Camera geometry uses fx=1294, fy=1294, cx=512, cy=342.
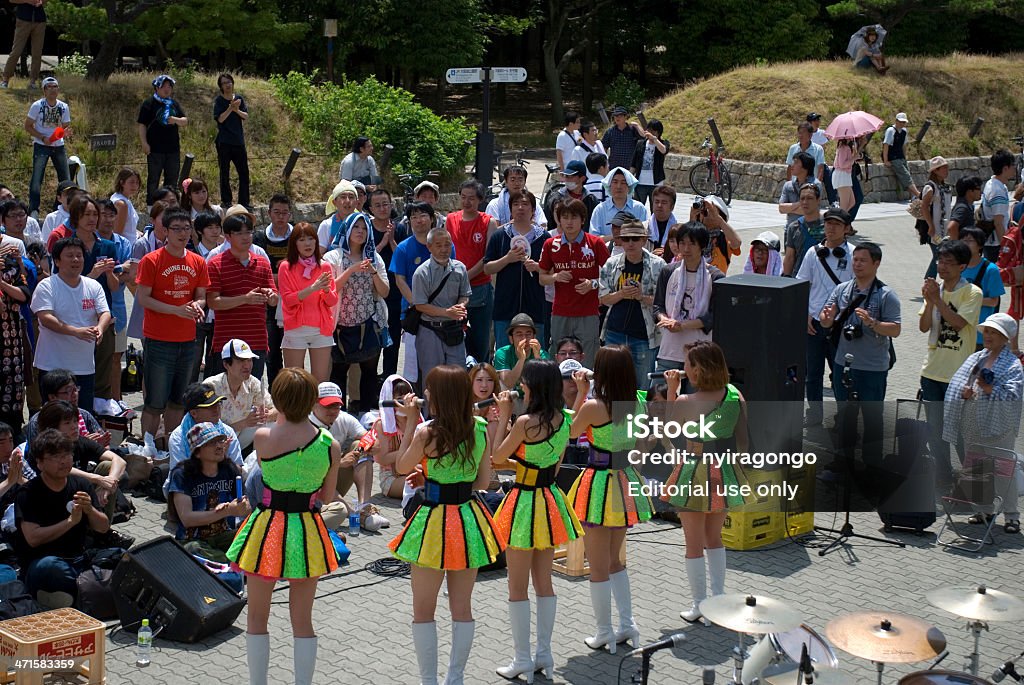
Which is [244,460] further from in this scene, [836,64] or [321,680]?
[836,64]

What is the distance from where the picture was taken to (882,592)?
8.00 meters

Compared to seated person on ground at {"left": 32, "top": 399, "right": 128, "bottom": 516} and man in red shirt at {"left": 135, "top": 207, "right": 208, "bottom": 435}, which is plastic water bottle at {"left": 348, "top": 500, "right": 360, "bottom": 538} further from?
man in red shirt at {"left": 135, "top": 207, "right": 208, "bottom": 435}

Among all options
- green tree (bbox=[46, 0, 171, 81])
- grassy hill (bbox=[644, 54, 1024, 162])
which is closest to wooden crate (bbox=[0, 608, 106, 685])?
green tree (bbox=[46, 0, 171, 81])

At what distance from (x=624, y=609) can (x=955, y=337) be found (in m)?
4.09

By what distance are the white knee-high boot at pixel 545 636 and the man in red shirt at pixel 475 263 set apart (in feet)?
15.6

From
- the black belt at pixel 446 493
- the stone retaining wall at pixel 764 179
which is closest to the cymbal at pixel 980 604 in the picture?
the black belt at pixel 446 493

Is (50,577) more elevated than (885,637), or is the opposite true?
(885,637)

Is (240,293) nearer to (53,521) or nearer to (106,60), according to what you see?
(53,521)

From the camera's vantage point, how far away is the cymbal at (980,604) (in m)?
5.84

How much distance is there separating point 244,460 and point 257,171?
39.2 feet

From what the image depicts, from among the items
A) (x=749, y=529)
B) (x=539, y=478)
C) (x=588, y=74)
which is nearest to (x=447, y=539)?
(x=539, y=478)

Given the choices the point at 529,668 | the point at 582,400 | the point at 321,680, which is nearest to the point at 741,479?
the point at 582,400

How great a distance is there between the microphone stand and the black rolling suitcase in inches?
9.5

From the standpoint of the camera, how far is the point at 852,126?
17.7m
